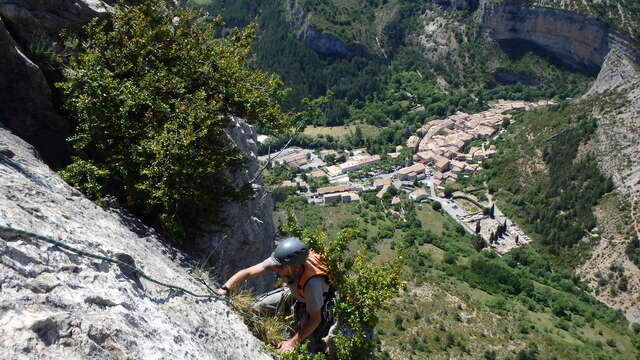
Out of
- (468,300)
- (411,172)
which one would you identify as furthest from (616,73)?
(468,300)

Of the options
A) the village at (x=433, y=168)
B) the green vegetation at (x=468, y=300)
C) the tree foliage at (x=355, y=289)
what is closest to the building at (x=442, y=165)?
the village at (x=433, y=168)

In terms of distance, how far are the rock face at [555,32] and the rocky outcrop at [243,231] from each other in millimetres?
102396

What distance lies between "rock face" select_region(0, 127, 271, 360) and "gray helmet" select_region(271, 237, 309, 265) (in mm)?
1041

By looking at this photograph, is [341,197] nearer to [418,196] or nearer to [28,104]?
[418,196]

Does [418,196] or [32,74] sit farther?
[418,196]

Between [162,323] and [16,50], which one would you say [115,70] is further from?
[162,323]

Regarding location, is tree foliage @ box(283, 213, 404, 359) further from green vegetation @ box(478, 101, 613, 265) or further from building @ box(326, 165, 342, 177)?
building @ box(326, 165, 342, 177)

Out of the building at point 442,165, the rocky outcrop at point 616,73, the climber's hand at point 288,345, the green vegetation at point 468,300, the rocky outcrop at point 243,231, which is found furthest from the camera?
the building at point 442,165

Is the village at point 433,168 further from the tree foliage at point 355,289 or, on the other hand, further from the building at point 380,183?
the tree foliage at point 355,289

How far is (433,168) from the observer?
8644 centimetres

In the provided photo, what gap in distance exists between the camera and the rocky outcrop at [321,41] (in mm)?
125312

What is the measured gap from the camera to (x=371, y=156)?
3605 inches

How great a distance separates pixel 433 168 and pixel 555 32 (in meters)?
49.2

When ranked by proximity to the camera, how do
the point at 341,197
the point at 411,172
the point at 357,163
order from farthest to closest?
the point at 357,163
the point at 411,172
the point at 341,197
